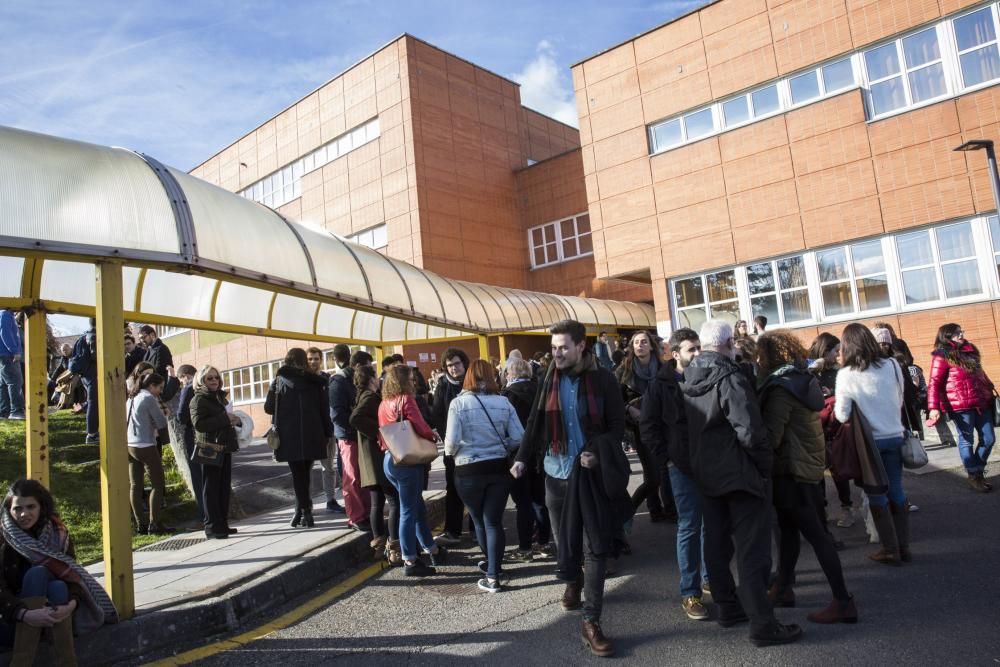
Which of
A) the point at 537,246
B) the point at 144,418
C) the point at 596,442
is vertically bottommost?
the point at 596,442

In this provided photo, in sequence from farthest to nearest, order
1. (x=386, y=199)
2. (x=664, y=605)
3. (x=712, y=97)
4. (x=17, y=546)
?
(x=386, y=199), (x=712, y=97), (x=664, y=605), (x=17, y=546)

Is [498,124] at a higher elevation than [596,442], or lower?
higher

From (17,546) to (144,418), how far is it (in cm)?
372

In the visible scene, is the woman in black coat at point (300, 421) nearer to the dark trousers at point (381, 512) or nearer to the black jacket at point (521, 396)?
the dark trousers at point (381, 512)

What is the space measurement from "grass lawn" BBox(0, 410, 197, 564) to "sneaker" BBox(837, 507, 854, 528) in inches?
275

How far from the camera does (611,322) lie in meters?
21.3

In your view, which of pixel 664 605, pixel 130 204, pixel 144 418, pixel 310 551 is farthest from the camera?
pixel 144 418

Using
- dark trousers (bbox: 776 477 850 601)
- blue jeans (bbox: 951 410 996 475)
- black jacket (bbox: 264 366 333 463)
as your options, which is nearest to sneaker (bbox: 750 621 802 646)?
dark trousers (bbox: 776 477 850 601)

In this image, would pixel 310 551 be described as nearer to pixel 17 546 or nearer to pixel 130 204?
pixel 17 546

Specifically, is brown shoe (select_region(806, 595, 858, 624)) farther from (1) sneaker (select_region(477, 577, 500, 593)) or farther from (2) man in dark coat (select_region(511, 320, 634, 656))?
(1) sneaker (select_region(477, 577, 500, 593))

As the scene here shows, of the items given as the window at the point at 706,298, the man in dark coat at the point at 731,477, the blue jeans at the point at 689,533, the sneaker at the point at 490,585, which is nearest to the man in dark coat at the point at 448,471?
the sneaker at the point at 490,585

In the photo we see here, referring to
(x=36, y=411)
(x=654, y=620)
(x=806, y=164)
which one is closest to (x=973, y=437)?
(x=654, y=620)

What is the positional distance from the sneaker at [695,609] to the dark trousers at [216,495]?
4.82 metres

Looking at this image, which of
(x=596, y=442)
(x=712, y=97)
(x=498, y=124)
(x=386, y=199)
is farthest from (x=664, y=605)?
(x=498, y=124)
